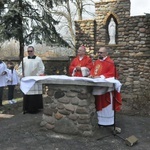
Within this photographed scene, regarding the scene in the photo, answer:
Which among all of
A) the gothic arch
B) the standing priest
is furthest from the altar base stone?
the gothic arch

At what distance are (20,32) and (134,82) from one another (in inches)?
200

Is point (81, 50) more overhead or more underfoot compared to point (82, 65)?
more overhead

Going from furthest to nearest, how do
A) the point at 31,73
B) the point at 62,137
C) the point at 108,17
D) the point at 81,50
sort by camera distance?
the point at 108,17 < the point at 31,73 < the point at 81,50 < the point at 62,137

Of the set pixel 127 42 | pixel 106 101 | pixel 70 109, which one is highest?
pixel 127 42

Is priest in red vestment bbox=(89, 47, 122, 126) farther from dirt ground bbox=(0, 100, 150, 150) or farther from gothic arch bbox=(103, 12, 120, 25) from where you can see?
gothic arch bbox=(103, 12, 120, 25)

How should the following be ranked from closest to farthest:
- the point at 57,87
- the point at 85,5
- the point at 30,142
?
the point at 30,142, the point at 57,87, the point at 85,5

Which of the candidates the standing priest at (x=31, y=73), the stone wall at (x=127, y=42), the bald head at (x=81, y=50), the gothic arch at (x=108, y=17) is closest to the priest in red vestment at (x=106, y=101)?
the bald head at (x=81, y=50)

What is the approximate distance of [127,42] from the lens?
12.0 meters

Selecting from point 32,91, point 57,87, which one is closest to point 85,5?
point 32,91

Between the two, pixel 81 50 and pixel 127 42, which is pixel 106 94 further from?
pixel 127 42

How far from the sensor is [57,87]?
5.91 meters

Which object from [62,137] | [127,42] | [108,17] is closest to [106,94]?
[62,137]

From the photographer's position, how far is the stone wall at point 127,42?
1175 centimetres

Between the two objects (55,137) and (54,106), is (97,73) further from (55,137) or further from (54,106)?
(55,137)
